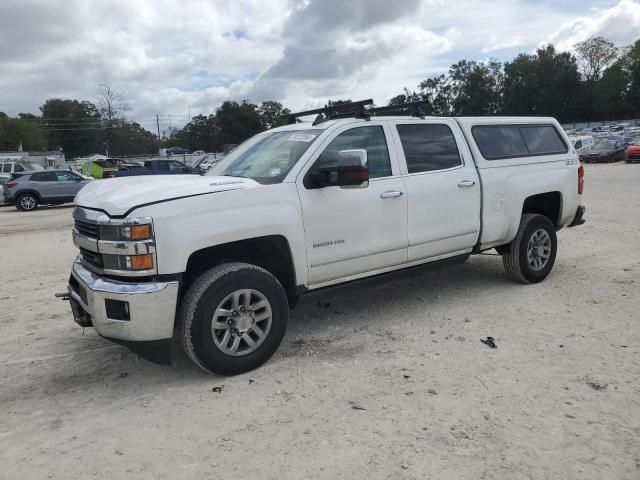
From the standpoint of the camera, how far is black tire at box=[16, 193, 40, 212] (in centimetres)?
1938

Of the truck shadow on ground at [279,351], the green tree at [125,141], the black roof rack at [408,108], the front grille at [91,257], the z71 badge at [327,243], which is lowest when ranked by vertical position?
the truck shadow on ground at [279,351]

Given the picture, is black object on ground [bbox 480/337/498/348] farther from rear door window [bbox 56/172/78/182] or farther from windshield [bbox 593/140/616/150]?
windshield [bbox 593/140/616/150]

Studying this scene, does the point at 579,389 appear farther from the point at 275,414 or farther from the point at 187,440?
the point at 187,440

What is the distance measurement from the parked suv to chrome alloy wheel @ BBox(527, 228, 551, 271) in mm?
17841

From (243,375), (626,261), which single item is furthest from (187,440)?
(626,261)

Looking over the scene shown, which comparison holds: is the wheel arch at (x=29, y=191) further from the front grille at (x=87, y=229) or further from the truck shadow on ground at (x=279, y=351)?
the front grille at (x=87, y=229)

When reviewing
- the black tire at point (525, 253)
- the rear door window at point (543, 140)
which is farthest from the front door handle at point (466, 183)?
the rear door window at point (543, 140)

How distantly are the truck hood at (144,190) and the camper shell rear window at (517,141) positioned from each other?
9.21 ft

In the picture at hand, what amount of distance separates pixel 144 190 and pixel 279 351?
1.71 metres

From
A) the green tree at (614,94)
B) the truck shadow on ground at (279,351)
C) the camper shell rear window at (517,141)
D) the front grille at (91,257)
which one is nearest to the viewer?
the front grille at (91,257)

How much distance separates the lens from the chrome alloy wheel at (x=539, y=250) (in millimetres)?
5820

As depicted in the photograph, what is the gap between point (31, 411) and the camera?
3.43 metres

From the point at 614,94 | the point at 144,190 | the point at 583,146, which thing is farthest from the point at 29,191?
the point at 614,94

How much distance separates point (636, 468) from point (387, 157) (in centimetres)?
297
